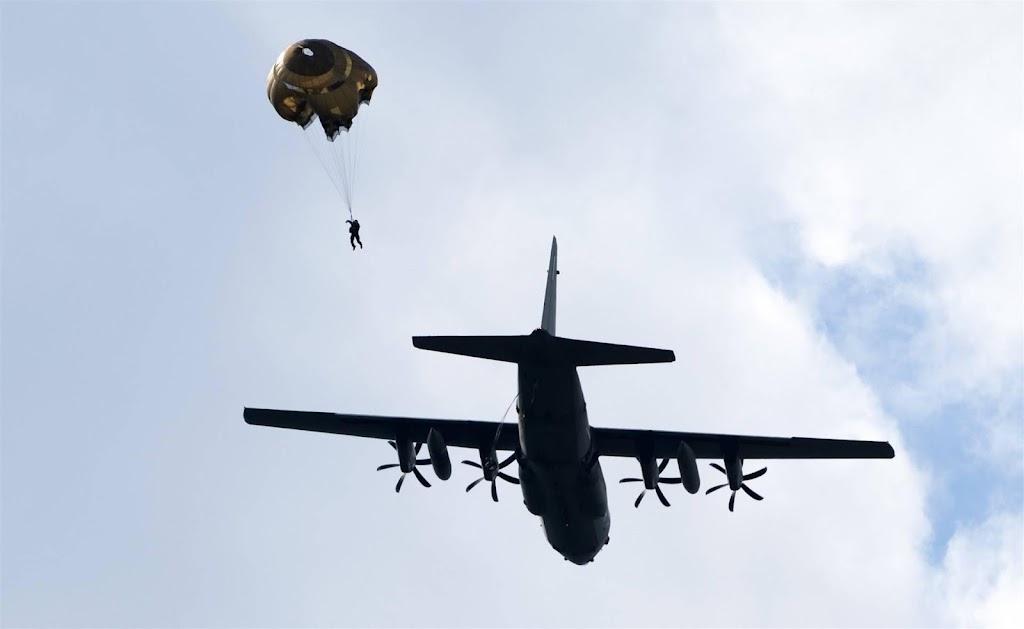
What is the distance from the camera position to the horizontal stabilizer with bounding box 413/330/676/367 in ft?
106

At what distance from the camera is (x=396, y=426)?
42000 mm

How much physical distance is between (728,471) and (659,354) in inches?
433

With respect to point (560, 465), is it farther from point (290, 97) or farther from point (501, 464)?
point (290, 97)

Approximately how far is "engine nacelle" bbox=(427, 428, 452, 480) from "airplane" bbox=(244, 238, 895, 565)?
34mm

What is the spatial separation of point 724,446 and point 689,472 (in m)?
3.90

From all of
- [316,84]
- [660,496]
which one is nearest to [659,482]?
[660,496]

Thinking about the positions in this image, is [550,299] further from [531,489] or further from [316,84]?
[316,84]

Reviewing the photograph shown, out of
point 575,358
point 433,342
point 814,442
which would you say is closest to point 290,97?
point 433,342

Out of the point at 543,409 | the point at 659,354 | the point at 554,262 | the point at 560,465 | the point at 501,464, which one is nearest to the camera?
the point at 659,354

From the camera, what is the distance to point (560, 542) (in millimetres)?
40938

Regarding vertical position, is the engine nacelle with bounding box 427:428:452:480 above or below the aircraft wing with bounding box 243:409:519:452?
below

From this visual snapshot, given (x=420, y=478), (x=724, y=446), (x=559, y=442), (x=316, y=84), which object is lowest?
(x=420, y=478)

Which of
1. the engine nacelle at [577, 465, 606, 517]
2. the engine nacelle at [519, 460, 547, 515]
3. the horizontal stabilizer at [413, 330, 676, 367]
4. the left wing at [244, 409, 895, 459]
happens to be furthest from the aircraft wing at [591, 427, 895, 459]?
the horizontal stabilizer at [413, 330, 676, 367]

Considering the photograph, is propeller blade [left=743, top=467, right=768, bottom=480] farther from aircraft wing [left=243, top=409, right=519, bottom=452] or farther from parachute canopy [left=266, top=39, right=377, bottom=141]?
parachute canopy [left=266, top=39, right=377, bottom=141]
